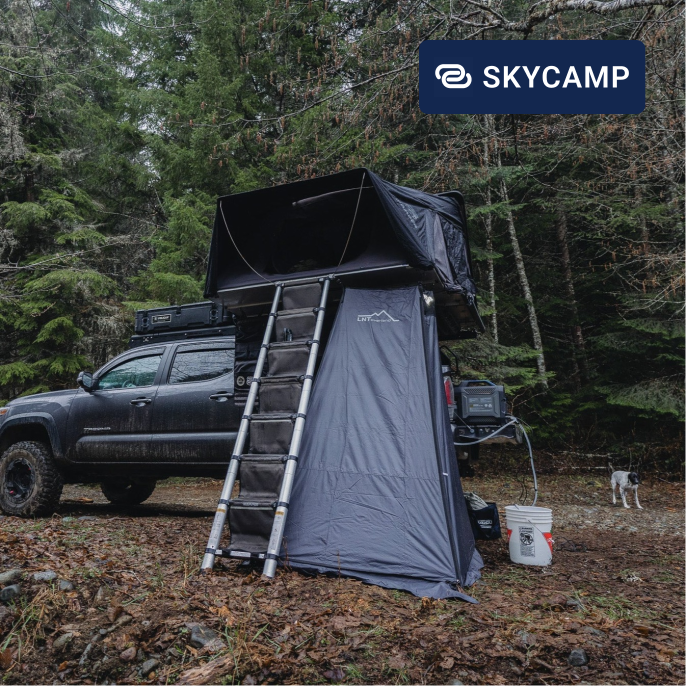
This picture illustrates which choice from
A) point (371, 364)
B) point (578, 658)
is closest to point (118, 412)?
point (371, 364)

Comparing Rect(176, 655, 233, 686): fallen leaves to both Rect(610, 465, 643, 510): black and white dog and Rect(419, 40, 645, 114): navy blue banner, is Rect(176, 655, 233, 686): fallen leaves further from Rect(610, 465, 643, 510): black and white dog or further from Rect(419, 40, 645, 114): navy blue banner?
Rect(610, 465, 643, 510): black and white dog

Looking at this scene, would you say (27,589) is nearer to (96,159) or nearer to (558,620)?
(558,620)

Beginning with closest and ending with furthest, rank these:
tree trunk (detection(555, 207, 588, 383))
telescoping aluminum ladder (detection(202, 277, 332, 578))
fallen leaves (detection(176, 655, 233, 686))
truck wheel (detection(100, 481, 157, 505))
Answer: fallen leaves (detection(176, 655, 233, 686)) < telescoping aluminum ladder (detection(202, 277, 332, 578)) < truck wheel (detection(100, 481, 157, 505)) < tree trunk (detection(555, 207, 588, 383))

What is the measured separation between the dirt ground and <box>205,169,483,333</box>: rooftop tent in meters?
2.39

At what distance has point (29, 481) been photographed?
21.4 ft

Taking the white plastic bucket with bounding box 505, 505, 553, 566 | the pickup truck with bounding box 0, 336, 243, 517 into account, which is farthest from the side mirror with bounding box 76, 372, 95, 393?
the white plastic bucket with bounding box 505, 505, 553, 566

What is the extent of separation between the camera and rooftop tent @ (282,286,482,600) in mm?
3793

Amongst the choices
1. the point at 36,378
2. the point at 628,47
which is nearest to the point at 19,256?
the point at 36,378

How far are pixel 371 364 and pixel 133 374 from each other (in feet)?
11.2

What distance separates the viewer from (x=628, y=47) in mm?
5984

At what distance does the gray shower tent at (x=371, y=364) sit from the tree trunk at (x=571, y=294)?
948 cm

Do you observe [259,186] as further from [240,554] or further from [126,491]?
[240,554]

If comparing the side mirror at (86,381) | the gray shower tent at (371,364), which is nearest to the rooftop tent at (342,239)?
the gray shower tent at (371,364)

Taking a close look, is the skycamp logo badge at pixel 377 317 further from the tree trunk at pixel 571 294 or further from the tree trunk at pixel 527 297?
the tree trunk at pixel 571 294
